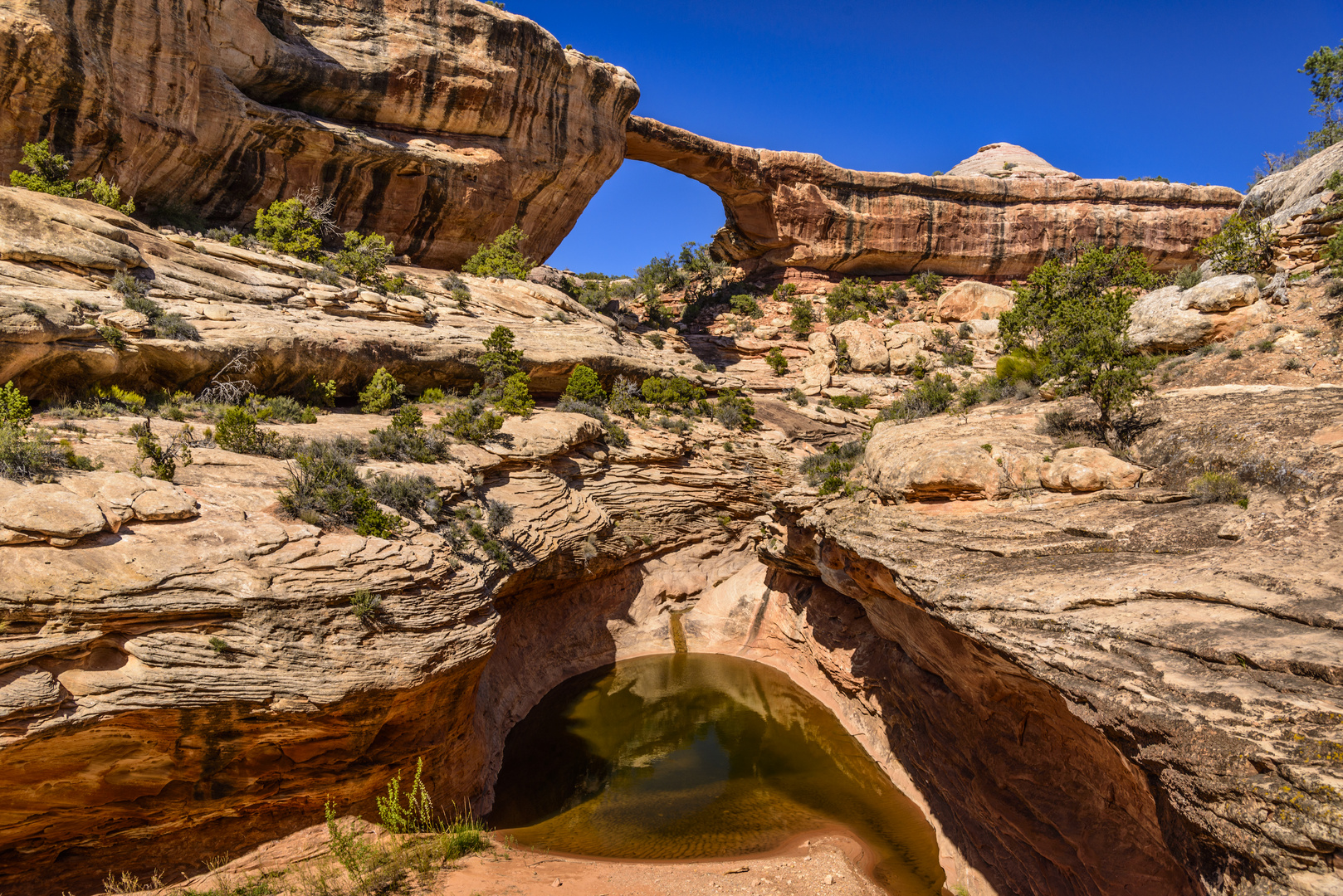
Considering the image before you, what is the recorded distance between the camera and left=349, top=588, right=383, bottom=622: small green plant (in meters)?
11.9

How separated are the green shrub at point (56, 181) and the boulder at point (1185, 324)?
2935cm

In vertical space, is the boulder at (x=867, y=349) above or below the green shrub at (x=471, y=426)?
above

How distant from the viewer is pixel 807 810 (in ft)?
51.7

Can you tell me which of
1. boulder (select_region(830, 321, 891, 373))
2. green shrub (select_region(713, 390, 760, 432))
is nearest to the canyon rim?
green shrub (select_region(713, 390, 760, 432))

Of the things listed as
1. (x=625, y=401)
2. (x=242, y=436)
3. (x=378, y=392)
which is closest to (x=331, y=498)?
(x=242, y=436)

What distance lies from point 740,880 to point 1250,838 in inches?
341

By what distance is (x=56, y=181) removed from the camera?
66.5 feet

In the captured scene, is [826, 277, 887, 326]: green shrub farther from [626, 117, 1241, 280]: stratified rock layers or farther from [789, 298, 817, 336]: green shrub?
[626, 117, 1241, 280]: stratified rock layers

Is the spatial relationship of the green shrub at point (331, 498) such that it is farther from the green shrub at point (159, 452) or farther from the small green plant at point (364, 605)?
the green shrub at point (159, 452)

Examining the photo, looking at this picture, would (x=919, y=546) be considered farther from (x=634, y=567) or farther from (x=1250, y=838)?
(x=634, y=567)

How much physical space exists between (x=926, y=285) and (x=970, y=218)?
5.49m

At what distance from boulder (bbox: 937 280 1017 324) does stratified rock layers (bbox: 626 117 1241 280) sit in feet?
13.2

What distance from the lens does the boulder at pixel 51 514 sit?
387 inches

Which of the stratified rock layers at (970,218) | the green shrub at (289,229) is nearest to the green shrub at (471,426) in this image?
the green shrub at (289,229)
